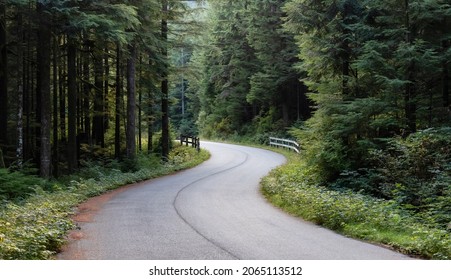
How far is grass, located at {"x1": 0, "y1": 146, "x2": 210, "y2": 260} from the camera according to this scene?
6730mm

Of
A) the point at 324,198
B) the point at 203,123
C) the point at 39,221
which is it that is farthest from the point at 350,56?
the point at 203,123

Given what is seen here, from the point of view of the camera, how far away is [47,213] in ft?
31.6

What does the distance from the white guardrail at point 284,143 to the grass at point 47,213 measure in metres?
12.3

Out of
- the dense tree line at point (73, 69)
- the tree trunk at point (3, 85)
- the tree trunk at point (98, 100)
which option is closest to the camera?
the dense tree line at point (73, 69)

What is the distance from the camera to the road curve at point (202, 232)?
711 cm

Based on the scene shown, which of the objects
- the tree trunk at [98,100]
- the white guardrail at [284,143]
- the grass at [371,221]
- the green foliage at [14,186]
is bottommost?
the white guardrail at [284,143]

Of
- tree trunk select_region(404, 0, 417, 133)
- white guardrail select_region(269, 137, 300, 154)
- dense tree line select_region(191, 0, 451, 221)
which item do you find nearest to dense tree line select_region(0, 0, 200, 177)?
dense tree line select_region(191, 0, 451, 221)

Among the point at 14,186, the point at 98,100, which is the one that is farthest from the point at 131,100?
the point at 14,186

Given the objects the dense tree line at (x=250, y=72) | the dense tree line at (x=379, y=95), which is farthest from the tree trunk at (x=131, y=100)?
the dense tree line at (x=250, y=72)

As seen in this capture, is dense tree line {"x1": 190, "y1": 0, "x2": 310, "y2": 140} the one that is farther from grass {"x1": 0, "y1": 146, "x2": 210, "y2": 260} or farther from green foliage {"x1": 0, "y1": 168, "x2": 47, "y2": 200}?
green foliage {"x1": 0, "y1": 168, "x2": 47, "y2": 200}

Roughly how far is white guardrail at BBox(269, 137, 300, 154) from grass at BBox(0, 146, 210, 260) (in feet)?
40.2

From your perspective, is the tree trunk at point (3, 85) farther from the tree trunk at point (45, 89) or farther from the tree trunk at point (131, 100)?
the tree trunk at point (131, 100)

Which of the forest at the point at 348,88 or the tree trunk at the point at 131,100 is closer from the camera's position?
the forest at the point at 348,88

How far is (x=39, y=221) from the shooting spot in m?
8.34
